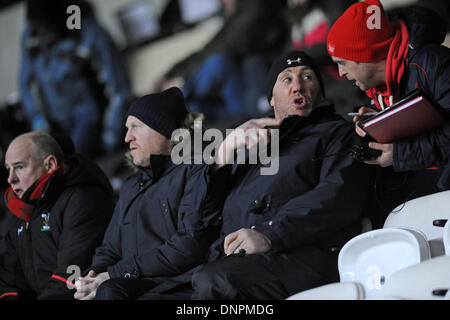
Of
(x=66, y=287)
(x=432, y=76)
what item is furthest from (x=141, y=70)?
(x=432, y=76)

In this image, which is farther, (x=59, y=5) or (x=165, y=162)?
(x=59, y=5)

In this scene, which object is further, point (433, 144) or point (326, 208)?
point (326, 208)

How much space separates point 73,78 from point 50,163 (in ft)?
8.98

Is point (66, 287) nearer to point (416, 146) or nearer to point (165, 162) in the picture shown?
point (165, 162)

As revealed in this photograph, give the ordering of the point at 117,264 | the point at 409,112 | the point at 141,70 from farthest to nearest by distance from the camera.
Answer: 1. the point at 141,70
2. the point at 117,264
3. the point at 409,112

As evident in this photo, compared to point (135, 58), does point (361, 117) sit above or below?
below

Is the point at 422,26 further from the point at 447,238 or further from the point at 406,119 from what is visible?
the point at 447,238

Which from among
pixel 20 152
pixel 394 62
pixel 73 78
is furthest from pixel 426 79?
pixel 73 78

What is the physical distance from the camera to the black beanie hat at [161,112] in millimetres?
2826

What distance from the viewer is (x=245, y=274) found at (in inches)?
78.5

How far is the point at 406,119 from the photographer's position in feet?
6.61

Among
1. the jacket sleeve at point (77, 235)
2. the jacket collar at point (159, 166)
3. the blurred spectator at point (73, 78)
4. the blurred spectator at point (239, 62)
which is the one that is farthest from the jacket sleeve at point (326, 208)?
the blurred spectator at point (73, 78)

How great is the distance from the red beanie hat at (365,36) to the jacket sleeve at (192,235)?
0.64m
